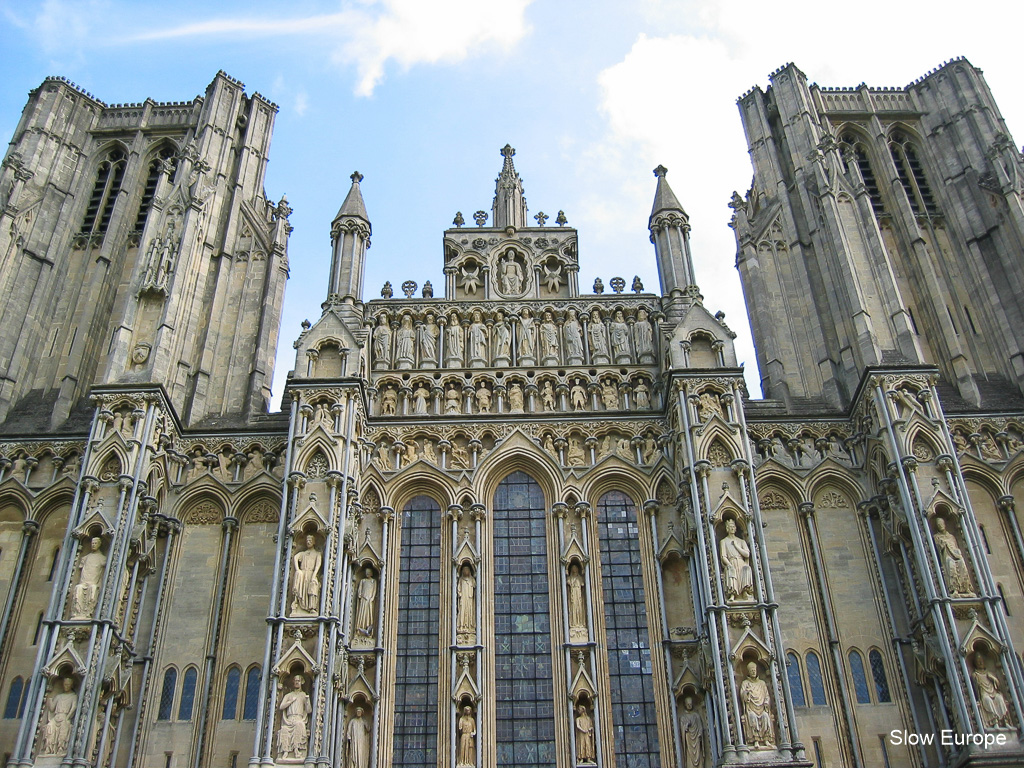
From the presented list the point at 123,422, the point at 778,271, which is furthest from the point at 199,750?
the point at 778,271

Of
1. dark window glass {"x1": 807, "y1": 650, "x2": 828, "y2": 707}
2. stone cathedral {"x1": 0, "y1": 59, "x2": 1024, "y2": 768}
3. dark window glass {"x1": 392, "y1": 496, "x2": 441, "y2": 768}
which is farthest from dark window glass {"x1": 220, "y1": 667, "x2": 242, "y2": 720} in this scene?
dark window glass {"x1": 807, "y1": 650, "x2": 828, "y2": 707}

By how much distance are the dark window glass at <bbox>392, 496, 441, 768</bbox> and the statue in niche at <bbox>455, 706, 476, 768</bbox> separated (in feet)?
2.01

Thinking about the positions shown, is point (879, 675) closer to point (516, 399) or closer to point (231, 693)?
point (516, 399)

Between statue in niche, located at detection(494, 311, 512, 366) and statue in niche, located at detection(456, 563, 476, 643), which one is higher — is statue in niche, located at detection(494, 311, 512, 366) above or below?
above

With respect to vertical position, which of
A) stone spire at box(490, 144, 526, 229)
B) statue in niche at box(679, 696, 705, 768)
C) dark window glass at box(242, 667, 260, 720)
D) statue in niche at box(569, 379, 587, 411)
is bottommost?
statue in niche at box(679, 696, 705, 768)

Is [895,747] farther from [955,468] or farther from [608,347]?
[608,347]

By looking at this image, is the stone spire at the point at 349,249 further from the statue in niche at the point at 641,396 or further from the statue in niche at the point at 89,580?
the statue in niche at the point at 89,580

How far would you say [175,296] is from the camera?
24812mm

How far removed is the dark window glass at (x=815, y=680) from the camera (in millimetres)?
20203

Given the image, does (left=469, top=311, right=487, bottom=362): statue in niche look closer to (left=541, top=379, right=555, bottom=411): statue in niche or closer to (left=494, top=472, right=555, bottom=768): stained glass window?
(left=541, top=379, right=555, bottom=411): statue in niche

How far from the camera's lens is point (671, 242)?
87.5 feet

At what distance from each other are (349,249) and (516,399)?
5.92 metres

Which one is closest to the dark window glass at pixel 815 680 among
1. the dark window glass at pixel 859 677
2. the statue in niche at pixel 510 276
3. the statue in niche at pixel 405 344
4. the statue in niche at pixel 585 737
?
the dark window glass at pixel 859 677

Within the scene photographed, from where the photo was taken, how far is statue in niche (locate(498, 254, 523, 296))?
26.6 metres
